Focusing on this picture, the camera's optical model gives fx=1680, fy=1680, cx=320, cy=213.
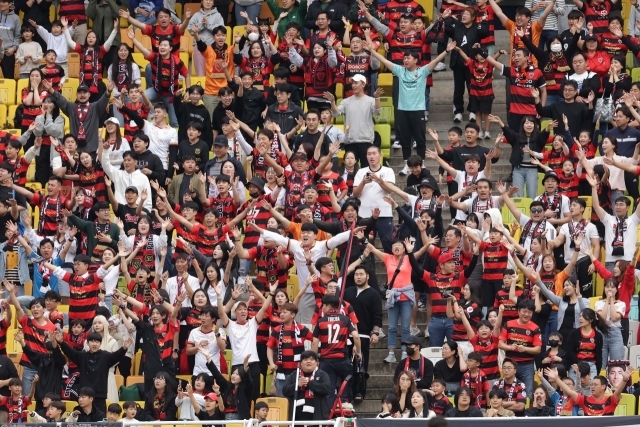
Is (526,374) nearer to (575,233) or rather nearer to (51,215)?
(575,233)

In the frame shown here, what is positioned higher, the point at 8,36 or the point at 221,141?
the point at 8,36

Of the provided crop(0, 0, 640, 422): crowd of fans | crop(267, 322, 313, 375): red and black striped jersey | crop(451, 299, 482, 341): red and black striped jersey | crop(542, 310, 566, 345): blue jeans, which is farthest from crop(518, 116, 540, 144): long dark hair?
crop(267, 322, 313, 375): red and black striped jersey

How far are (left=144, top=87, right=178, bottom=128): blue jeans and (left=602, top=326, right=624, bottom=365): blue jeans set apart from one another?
8.32 meters

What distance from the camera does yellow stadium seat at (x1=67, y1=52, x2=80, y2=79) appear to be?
2786 centimetres

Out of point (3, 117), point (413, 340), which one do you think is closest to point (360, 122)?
point (413, 340)

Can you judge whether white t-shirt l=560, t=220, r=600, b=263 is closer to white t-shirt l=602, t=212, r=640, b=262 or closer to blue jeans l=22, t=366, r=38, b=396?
white t-shirt l=602, t=212, r=640, b=262

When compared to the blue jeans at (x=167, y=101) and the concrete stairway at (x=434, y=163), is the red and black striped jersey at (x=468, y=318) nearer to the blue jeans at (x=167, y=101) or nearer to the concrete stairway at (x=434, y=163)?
the concrete stairway at (x=434, y=163)

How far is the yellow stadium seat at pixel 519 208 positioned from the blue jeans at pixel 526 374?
3313mm

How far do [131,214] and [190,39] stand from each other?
18.1 feet

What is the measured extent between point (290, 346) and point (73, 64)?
8836 millimetres

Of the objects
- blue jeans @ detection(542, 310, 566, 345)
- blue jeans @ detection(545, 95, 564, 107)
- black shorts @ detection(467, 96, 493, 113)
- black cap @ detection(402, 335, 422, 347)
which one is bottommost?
black cap @ detection(402, 335, 422, 347)

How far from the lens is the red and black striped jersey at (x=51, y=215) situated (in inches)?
944

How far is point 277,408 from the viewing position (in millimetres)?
20391

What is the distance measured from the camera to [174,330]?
854 inches
